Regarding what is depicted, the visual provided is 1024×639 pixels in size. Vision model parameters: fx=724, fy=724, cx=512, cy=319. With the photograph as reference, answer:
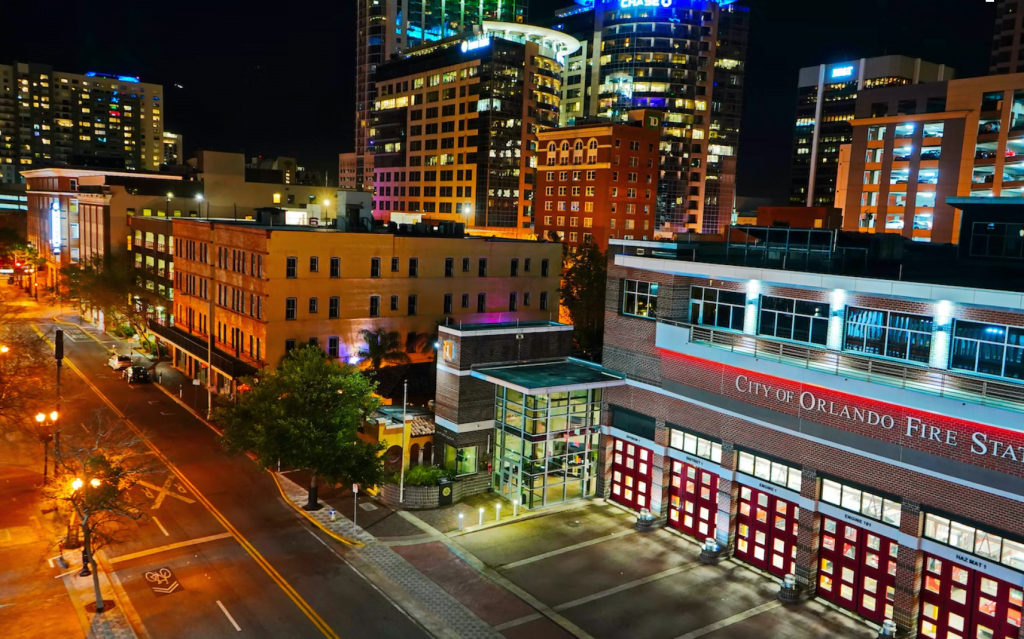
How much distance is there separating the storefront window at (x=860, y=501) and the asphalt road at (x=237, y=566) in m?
15.9

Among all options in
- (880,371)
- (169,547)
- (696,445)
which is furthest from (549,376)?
(169,547)

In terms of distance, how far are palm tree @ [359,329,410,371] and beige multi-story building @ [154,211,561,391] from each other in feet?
3.27

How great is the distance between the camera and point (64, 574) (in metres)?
26.8

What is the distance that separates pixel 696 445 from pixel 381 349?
24992 mm

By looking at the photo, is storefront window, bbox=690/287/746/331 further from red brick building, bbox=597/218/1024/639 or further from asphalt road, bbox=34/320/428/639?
asphalt road, bbox=34/320/428/639

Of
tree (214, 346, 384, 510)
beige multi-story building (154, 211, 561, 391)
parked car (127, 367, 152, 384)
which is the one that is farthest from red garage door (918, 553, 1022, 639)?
parked car (127, 367, 152, 384)

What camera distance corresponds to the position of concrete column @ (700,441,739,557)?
30656 mm

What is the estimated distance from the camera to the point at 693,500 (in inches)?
1282

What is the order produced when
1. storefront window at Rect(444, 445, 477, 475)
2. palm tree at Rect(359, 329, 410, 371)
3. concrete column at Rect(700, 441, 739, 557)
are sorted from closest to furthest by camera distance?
concrete column at Rect(700, 441, 739, 557) → storefront window at Rect(444, 445, 477, 475) → palm tree at Rect(359, 329, 410, 371)

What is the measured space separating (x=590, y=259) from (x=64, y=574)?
6476 cm

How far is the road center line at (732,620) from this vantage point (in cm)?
2436

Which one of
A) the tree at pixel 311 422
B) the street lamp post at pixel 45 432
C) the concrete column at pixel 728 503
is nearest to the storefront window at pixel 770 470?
the concrete column at pixel 728 503

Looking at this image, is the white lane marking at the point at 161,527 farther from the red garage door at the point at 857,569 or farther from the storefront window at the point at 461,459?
the red garage door at the point at 857,569

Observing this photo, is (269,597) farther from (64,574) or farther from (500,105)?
(500,105)
